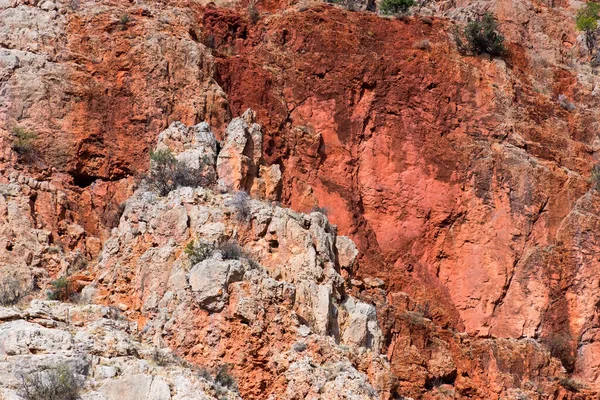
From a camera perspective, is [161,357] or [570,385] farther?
[570,385]

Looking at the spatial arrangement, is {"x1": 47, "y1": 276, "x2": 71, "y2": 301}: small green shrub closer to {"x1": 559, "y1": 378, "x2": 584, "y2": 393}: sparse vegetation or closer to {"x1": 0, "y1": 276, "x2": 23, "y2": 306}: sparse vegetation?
{"x1": 0, "y1": 276, "x2": 23, "y2": 306}: sparse vegetation

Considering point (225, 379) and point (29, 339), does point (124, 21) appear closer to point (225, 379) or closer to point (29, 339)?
point (225, 379)

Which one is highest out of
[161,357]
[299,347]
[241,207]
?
[241,207]

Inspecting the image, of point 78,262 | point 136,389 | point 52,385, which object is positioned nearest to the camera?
point 52,385

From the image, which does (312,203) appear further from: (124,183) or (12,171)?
(12,171)

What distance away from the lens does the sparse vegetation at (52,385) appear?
1440 centimetres

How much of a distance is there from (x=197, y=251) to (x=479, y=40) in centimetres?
1333

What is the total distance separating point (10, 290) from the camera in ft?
61.8

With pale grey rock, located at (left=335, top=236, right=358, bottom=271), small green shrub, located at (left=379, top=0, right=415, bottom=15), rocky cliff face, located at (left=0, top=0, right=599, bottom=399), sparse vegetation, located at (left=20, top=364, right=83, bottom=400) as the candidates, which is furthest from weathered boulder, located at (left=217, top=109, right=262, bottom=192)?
small green shrub, located at (left=379, top=0, right=415, bottom=15)

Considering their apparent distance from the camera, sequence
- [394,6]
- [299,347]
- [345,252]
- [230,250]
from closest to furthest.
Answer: [299,347], [230,250], [345,252], [394,6]

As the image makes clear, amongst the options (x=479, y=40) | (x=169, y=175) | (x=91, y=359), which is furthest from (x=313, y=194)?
(x=91, y=359)

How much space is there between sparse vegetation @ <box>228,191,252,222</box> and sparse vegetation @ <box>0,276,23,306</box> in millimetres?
4100

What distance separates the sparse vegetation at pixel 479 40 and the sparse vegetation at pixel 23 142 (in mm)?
12393

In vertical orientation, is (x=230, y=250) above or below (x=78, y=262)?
above
